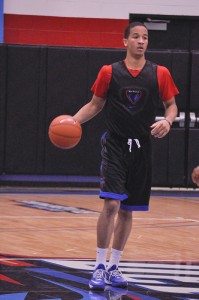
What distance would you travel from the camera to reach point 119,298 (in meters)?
6.08

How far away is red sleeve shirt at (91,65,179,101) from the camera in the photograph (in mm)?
6566

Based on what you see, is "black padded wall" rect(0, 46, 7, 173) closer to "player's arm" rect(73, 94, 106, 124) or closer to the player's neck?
"player's arm" rect(73, 94, 106, 124)

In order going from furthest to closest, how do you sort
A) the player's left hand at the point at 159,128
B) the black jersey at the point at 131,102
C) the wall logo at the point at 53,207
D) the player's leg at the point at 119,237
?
the wall logo at the point at 53,207
the player's leg at the point at 119,237
the black jersey at the point at 131,102
the player's left hand at the point at 159,128

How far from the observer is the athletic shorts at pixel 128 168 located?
652 cm

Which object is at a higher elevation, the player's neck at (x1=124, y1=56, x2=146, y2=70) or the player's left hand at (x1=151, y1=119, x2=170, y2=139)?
the player's neck at (x1=124, y1=56, x2=146, y2=70)

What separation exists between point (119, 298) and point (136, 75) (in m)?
1.66

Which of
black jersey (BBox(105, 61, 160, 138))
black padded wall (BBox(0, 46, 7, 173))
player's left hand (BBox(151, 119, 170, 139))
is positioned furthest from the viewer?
black padded wall (BBox(0, 46, 7, 173))

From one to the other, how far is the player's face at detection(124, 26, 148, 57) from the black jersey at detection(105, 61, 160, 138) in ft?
0.41

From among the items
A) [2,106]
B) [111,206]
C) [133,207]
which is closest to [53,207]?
[2,106]

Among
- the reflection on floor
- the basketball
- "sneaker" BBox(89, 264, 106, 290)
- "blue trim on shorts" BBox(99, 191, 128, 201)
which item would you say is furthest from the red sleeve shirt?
the reflection on floor

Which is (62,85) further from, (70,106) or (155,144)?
(155,144)

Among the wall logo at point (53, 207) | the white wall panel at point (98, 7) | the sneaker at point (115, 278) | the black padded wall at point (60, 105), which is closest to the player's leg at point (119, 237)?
the sneaker at point (115, 278)

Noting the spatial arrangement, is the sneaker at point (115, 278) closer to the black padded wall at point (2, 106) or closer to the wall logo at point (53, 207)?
the wall logo at point (53, 207)

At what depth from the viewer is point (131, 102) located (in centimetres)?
654
